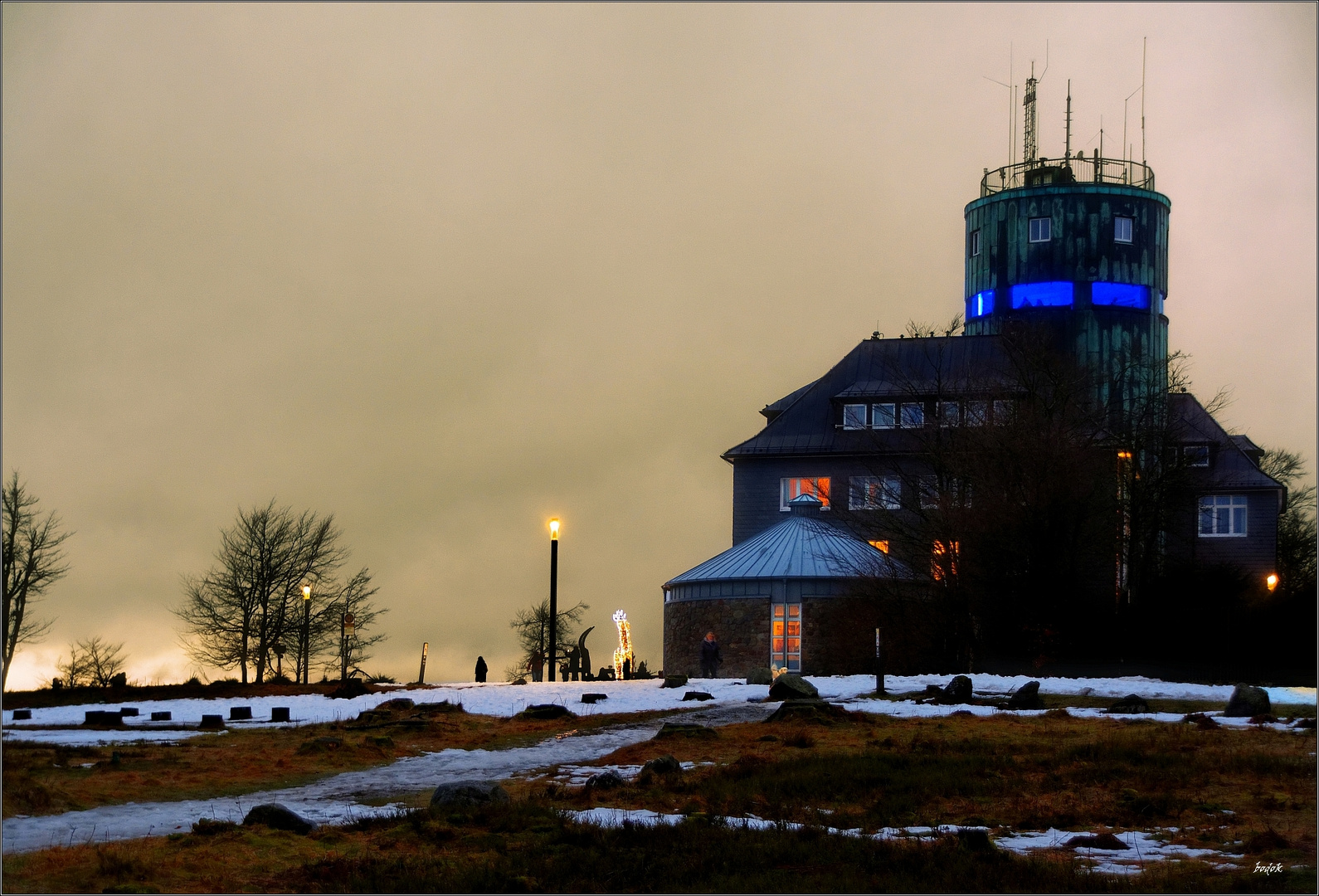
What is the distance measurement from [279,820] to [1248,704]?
60.7 ft

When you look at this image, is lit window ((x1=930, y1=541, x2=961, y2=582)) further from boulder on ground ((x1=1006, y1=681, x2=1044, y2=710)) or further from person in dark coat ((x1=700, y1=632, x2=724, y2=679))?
boulder on ground ((x1=1006, y1=681, x2=1044, y2=710))

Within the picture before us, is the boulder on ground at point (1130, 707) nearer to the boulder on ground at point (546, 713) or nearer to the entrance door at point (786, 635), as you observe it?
the boulder on ground at point (546, 713)

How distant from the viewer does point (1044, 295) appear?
63.0 meters

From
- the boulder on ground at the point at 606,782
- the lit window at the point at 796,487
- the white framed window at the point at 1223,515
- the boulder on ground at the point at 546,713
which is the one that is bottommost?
the boulder on ground at the point at 546,713

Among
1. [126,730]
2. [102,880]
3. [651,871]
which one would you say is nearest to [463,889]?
[651,871]

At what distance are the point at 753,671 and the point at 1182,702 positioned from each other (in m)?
10.00

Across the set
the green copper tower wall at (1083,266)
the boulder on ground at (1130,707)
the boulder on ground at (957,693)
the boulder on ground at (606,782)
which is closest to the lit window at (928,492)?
the boulder on ground at (957,693)

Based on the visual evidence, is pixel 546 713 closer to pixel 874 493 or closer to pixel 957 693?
pixel 957 693

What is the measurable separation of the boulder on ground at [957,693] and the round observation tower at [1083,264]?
33007 millimetres

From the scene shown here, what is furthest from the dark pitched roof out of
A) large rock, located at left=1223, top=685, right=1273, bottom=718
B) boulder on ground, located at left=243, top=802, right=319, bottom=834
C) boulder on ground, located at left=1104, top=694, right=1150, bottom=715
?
boulder on ground, located at left=243, top=802, right=319, bottom=834

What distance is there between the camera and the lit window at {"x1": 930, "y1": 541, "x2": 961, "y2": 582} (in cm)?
4028

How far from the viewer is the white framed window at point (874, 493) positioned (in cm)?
4881

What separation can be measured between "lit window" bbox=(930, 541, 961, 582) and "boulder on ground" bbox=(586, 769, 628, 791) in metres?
22.4

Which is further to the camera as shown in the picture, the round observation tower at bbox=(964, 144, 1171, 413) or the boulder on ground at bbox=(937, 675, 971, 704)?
the round observation tower at bbox=(964, 144, 1171, 413)
